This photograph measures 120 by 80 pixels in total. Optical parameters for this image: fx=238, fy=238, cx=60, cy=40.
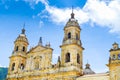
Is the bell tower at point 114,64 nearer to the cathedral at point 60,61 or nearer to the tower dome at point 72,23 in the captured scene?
the cathedral at point 60,61

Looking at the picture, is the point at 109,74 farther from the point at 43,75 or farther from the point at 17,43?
the point at 17,43

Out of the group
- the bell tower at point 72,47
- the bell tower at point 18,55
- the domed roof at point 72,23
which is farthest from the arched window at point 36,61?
the domed roof at point 72,23

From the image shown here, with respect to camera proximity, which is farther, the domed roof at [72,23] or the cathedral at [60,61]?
the domed roof at [72,23]

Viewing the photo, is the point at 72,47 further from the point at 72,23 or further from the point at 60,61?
the point at 72,23

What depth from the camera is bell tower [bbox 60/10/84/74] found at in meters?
38.7

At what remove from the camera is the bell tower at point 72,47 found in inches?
1524

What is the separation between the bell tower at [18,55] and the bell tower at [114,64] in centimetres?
1870

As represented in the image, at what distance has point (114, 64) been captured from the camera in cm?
3253

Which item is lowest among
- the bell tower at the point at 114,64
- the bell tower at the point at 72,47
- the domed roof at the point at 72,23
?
the bell tower at the point at 114,64

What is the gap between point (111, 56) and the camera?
111ft

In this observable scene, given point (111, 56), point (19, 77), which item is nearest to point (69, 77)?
point (111, 56)

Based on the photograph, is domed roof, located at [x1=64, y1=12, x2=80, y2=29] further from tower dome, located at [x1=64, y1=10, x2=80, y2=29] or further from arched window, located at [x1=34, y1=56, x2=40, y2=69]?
arched window, located at [x1=34, y1=56, x2=40, y2=69]

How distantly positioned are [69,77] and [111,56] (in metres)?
7.75

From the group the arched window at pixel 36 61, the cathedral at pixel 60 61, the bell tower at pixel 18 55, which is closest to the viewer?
the cathedral at pixel 60 61
